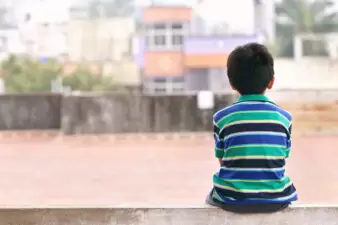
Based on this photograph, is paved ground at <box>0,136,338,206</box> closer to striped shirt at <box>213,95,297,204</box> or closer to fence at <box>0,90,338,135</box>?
fence at <box>0,90,338,135</box>

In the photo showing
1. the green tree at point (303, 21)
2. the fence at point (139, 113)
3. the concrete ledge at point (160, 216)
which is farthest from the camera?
the green tree at point (303, 21)

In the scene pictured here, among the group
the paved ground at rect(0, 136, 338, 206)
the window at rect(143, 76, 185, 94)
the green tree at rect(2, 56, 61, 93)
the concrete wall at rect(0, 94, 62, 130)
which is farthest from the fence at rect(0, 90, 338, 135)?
the window at rect(143, 76, 185, 94)

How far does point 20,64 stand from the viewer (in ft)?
29.8

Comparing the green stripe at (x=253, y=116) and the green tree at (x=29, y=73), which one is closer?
the green stripe at (x=253, y=116)

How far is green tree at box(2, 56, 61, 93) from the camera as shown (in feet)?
28.2

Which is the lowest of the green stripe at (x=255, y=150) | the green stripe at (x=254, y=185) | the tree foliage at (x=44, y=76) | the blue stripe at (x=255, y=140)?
the tree foliage at (x=44, y=76)

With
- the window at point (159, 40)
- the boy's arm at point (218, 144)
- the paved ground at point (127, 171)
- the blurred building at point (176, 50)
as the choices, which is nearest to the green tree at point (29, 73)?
the blurred building at point (176, 50)

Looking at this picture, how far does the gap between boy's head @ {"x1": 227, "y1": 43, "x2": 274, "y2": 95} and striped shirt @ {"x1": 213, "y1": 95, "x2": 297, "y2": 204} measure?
0.09 feet

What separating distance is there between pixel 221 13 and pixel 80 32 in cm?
201

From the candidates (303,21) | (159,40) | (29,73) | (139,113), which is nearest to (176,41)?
(159,40)

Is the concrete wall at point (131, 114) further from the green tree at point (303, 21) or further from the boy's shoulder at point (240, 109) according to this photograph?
the boy's shoulder at point (240, 109)

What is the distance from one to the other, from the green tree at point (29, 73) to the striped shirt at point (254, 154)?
7594mm

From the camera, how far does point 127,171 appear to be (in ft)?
14.4

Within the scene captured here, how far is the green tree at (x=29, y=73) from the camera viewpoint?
861 centimetres
